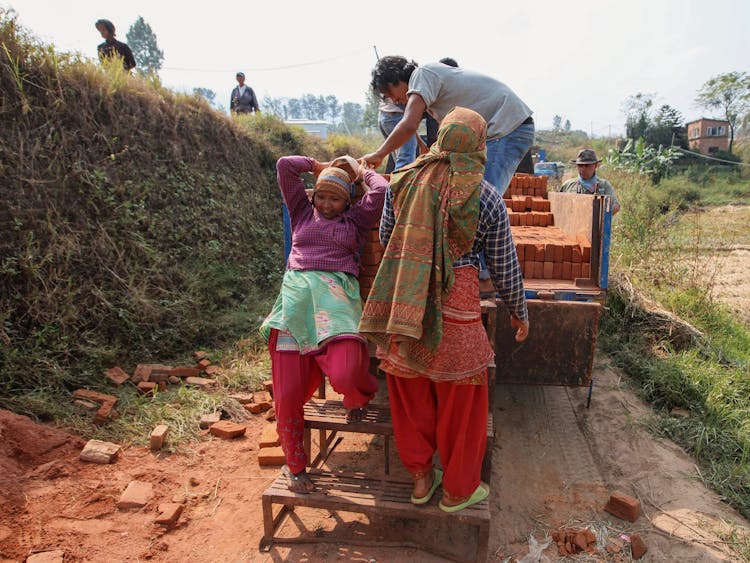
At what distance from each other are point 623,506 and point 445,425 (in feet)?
4.30

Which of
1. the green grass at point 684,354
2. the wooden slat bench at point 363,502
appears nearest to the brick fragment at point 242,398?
the wooden slat bench at point 363,502

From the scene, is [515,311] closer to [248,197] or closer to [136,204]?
[136,204]

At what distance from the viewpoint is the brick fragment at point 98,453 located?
3.16 m

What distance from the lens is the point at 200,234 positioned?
6.52 meters

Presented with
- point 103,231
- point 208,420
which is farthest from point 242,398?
point 103,231

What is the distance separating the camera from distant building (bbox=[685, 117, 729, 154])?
30.2m

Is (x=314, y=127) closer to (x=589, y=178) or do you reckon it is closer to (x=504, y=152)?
(x=589, y=178)

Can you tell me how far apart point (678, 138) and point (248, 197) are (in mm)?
26647

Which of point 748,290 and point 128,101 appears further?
point 748,290

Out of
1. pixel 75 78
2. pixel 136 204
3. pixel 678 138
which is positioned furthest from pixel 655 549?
pixel 678 138

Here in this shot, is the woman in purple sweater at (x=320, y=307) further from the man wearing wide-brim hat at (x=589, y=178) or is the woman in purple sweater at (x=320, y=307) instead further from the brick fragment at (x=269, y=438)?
the man wearing wide-brim hat at (x=589, y=178)

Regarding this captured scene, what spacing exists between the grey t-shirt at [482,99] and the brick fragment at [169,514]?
9.30 ft

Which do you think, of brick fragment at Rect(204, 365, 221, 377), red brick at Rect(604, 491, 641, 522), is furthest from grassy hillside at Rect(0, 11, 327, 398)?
red brick at Rect(604, 491, 641, 522)

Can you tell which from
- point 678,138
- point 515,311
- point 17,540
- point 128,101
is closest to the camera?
point 515,311
